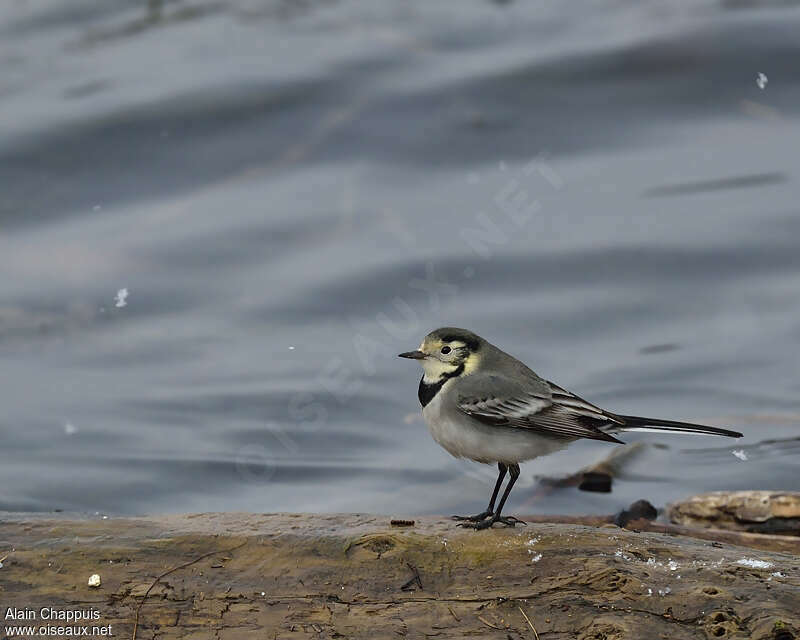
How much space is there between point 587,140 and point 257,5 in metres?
5.45

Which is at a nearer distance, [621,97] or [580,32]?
[621,97]

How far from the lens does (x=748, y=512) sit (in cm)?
748

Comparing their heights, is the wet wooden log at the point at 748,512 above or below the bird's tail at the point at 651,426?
below

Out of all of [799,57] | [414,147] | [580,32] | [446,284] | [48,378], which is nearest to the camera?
[48,378]

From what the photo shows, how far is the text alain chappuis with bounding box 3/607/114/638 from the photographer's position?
5312 mm

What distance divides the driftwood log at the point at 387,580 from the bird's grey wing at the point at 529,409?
76 cm

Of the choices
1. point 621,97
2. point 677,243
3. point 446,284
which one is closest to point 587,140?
point 621,97

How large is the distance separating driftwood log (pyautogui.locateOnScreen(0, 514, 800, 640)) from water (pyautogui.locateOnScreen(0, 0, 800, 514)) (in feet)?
11.4

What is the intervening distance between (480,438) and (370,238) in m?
7.01

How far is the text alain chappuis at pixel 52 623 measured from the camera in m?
5.31

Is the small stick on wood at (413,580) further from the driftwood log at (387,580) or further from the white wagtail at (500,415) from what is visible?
the white wagtail at (500,415)

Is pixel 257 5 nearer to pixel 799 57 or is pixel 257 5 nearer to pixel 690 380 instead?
pixel 799 57

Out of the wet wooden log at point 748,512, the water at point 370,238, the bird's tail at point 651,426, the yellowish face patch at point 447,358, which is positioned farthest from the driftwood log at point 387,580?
the water at point 370,238

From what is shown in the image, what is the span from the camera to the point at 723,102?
51.2 ft
